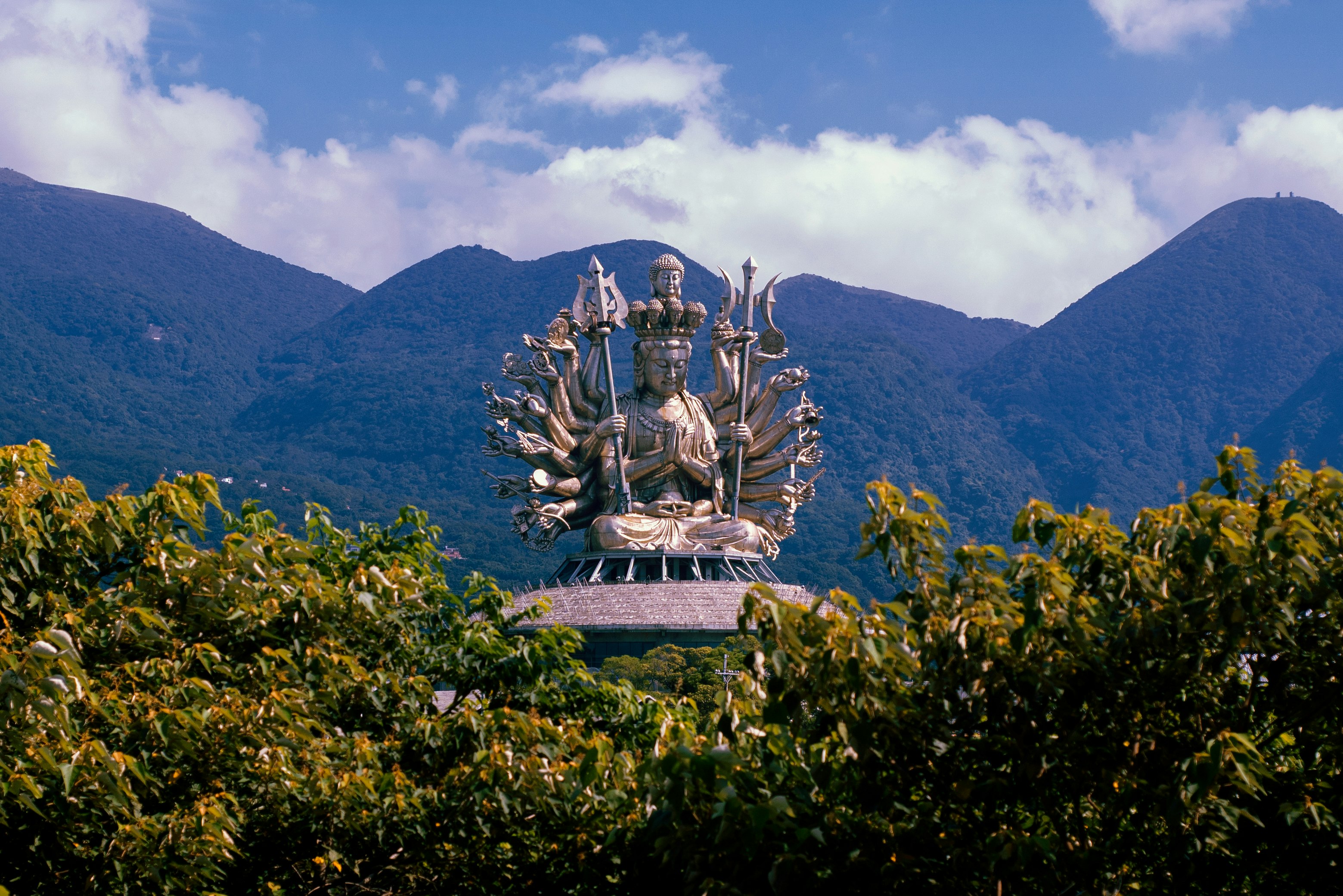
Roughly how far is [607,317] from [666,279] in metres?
1.51

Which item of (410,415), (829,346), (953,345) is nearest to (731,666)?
(410,415)

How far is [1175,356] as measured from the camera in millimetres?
133625

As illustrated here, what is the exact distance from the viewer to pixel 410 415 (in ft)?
389

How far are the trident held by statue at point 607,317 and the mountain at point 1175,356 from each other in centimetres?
8570

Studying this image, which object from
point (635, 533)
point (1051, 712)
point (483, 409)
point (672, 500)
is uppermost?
point (483, 409)

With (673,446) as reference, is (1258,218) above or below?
above

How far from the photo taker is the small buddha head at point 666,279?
105 ft

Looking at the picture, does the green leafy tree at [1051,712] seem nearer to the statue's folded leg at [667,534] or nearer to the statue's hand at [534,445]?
the statue's hand at [534,445]

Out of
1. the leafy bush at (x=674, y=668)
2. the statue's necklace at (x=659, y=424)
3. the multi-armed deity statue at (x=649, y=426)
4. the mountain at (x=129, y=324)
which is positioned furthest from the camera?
the mountain at (x=129, y=324)

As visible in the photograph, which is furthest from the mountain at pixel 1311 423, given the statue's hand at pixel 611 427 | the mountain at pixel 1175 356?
the statue's hand at pixel 611 427

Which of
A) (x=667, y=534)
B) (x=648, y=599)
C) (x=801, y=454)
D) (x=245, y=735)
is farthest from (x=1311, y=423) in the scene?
(x=245, y=735)

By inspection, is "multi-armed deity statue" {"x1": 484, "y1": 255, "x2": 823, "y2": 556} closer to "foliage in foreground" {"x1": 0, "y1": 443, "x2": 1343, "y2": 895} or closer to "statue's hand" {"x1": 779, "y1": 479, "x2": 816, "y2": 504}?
"statue's hand" {"x1": 779, "y1": 479, "x2": 816, "y2": 504}

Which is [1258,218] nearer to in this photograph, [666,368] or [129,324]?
[129,324]

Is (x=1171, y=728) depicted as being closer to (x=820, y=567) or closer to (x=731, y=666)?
(x=731, y=666)
